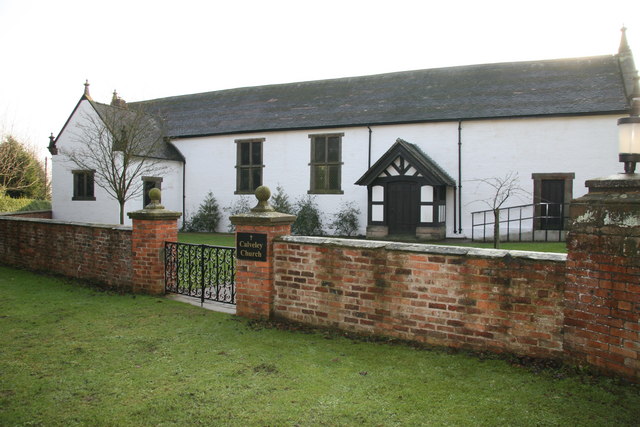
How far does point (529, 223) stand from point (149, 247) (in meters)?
13.4

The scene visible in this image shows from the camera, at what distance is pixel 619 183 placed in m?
3.96

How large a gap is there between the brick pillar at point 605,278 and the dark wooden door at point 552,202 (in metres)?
13.0

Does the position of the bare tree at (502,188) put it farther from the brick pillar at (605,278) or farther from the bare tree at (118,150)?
the bare tree at (118,150)

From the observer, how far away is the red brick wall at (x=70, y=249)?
8.46 meters

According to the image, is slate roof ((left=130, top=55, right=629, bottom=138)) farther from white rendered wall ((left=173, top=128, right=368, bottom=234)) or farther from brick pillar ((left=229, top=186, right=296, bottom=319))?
Answer: brick pillar ((left=229, top=186, right=296, bottom=319))

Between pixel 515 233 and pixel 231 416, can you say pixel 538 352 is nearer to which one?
pixel 231 416

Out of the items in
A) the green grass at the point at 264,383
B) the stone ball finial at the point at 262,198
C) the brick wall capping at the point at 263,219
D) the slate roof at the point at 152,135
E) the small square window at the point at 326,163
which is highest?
the slate roof at the point at 152,135

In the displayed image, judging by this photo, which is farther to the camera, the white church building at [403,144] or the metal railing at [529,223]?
the white church building at [403,144]

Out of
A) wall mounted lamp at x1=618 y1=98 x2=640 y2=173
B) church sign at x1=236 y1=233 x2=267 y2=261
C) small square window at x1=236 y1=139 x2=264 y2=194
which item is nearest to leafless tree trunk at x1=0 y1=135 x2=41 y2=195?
small square window at x1=236 y1=139 x2=264 y2=194

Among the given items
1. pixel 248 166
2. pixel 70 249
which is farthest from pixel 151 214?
pixel 248 166

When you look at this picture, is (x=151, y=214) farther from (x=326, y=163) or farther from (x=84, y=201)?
(x=84, y=201)

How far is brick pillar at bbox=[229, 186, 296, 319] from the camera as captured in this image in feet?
20.2

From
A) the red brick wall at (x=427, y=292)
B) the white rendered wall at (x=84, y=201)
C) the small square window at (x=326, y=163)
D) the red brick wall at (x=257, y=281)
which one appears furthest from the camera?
the white rendered wall at (x=84, y=201)

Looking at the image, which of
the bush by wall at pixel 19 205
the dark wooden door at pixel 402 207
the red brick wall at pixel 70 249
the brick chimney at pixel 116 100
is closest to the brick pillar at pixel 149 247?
the red brick wall at pixel 70 249
